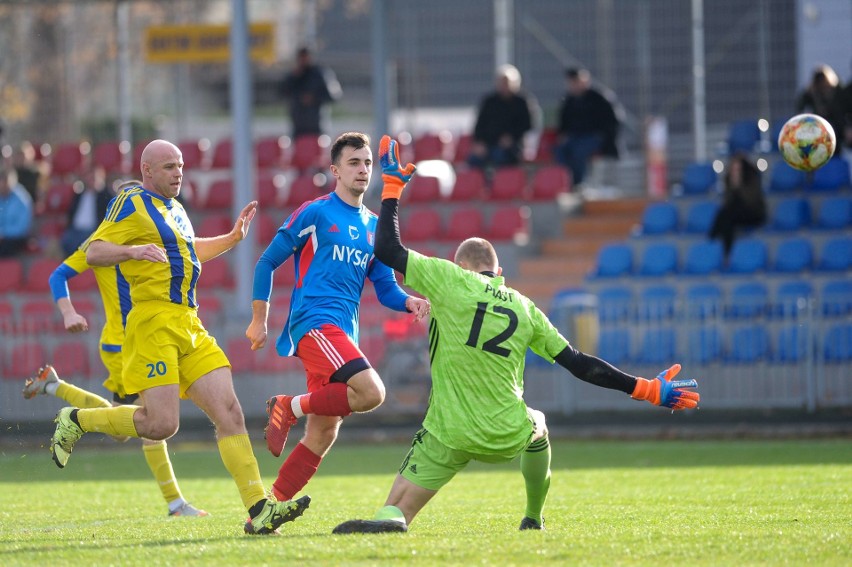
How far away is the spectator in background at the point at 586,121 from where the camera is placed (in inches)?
820

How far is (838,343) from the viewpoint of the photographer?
16016 mm

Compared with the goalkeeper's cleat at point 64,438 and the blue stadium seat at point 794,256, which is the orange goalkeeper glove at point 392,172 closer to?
→ the goalkeeper's cleat at point 64,438

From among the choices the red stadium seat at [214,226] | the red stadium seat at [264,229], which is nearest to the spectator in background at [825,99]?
the red stadium seat at [264,229]

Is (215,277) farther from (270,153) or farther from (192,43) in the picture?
(192,43)

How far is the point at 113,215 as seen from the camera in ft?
27.0

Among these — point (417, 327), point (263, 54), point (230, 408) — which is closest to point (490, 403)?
point (230, 408)

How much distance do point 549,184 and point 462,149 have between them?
2.56m

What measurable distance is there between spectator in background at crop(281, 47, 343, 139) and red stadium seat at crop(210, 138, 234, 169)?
1.42 m

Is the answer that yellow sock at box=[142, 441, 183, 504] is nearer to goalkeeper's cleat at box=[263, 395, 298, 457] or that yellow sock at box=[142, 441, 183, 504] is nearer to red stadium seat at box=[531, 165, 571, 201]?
goalkeeper's cleat at box=[263, 395, 298, 457]

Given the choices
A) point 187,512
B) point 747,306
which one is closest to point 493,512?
point 187,512

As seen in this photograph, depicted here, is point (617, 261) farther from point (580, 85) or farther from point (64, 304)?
point (64, 304)

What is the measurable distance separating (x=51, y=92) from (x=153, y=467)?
1077 inches

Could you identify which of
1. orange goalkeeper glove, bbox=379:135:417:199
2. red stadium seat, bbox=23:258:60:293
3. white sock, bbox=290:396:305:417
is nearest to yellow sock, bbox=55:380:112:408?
white sock, bbox=290:396:305:417

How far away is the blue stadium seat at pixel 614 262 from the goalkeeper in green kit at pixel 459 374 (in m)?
11.0
